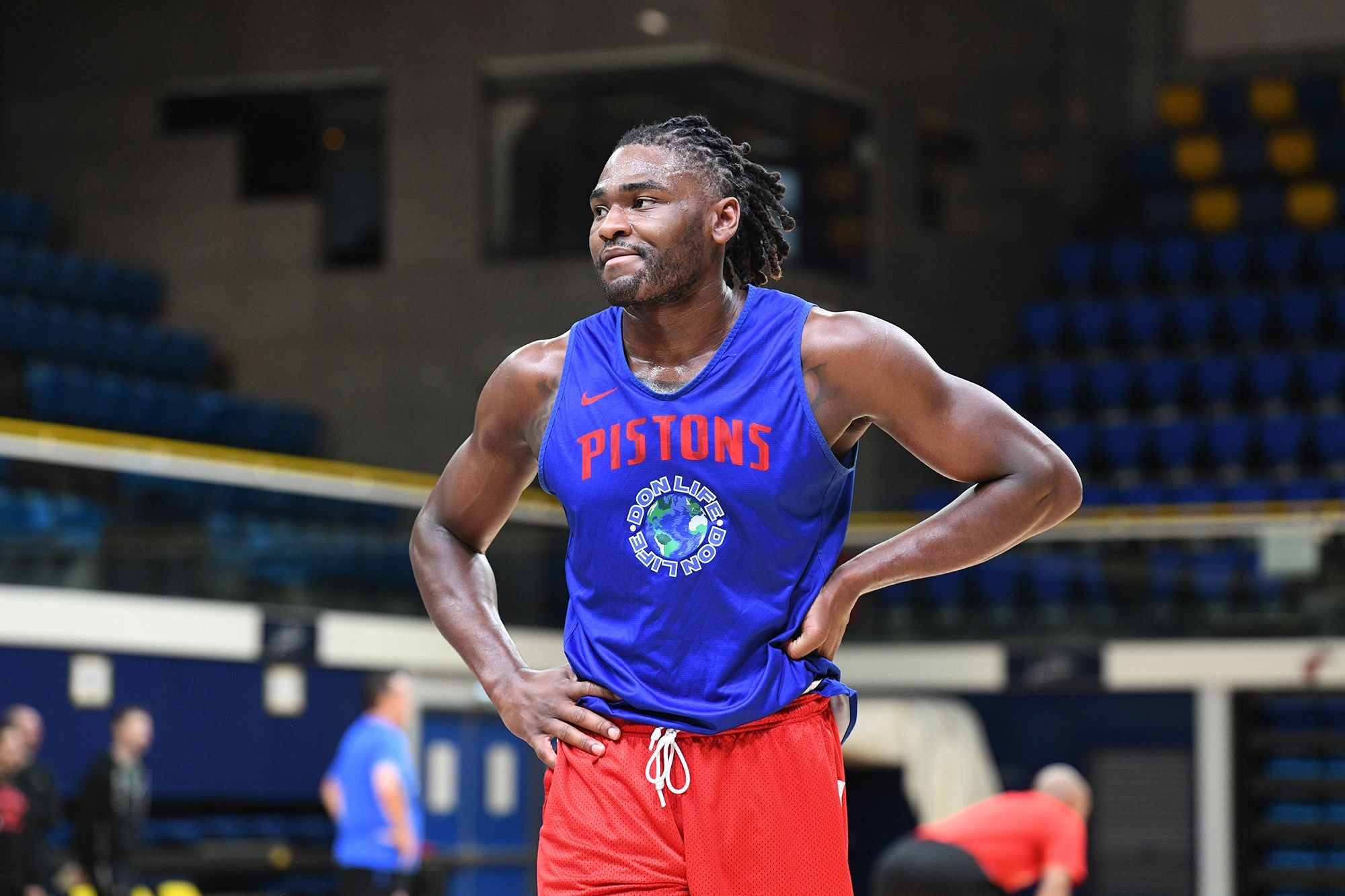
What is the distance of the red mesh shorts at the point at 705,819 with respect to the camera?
246 cm

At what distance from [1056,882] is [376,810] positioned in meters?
2.93

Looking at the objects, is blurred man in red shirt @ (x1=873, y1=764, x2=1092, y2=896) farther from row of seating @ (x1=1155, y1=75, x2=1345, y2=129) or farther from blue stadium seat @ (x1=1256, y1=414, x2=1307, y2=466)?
row of seating @ (x1=1155, y1=75, x2=1345, y2=129)

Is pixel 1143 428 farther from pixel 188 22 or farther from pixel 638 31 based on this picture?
pixel 188 22

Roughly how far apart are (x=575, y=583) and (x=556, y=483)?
5.4 inches

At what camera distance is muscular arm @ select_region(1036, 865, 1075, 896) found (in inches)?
263

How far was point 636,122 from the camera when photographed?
50.2 ft

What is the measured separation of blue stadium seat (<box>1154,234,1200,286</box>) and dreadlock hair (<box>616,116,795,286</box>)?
14.4 metres

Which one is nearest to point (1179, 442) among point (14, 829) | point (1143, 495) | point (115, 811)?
point (1143, 495)

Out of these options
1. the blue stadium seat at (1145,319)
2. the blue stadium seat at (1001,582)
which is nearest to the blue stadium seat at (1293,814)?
the blue stadium seat at (1001,582)

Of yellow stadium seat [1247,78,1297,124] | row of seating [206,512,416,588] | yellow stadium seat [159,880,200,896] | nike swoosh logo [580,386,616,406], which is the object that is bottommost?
yellow stadium seat [159,880,200,896]

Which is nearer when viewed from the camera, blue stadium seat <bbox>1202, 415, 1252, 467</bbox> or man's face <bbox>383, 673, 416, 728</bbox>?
man's face <bbox>383, 673, 416, 728</bbox>

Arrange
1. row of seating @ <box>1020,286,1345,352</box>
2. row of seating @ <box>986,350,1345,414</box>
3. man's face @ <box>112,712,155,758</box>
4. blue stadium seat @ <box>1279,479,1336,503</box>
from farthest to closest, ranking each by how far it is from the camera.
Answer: row of seating @ <box>1020,286,1345,352</box> < row of seating @ <box>986,350,1345,414</box> < blue stadium seat @ <box>1279,479,1336,503</box> < man's face @ <box>112,712,155,758</box>

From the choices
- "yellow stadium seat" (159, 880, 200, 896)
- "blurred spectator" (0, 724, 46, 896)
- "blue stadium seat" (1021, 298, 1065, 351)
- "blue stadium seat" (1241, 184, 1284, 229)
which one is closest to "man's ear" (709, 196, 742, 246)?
"blurred spectator" (0, 724, 46, 896)

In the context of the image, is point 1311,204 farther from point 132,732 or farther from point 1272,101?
point 132,732
